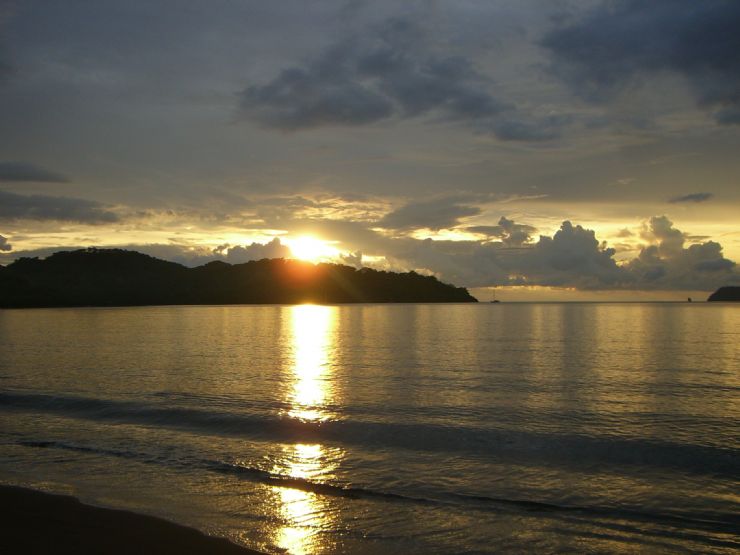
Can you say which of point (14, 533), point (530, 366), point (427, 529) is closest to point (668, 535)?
point (427, 529)

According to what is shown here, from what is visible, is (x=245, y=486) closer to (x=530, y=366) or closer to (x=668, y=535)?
(x=668, y=535)

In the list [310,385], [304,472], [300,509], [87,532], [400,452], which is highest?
[87,532]

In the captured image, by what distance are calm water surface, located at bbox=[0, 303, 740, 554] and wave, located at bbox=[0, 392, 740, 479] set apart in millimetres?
101

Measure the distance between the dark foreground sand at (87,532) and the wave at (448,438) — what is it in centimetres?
880

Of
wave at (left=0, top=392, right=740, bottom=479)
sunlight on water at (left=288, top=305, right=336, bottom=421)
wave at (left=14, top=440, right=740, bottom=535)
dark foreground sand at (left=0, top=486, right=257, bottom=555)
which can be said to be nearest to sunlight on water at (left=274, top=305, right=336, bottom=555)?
sunlight on water at (left=288, top=305, right=336, bottom=421)

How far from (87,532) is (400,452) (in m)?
9.98

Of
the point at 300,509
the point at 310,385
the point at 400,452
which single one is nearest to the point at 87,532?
the point at 300,509

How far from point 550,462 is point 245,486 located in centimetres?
930

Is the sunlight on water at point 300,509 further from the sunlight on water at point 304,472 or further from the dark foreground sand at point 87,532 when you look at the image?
the dark foreground sand at point 87,532

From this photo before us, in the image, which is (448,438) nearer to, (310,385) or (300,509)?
(300,509)

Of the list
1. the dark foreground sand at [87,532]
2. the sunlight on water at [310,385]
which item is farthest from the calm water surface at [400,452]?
the dark foreground sand at [87,532]

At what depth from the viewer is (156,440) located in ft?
64.5

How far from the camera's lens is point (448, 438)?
A: 66.4ft

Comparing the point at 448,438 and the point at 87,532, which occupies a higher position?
the point at 87,532
